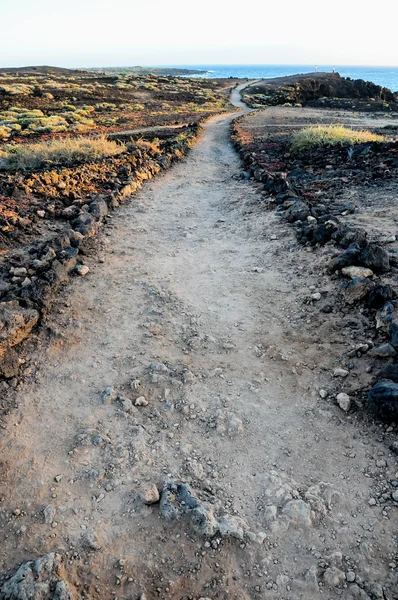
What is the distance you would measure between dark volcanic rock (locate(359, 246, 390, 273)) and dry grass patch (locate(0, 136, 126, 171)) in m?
13.0

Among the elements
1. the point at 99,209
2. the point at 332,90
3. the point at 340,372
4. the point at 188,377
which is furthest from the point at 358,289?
the point at 332,90

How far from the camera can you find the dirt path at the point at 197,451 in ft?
10.4

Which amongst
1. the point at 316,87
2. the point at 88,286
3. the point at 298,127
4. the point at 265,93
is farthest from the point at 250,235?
the point at 316,87

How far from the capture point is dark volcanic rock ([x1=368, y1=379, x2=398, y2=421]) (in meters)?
4.22

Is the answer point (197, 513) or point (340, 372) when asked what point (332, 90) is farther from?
point (197, 513)

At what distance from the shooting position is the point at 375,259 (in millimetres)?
6848

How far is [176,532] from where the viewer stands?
3426 millimetres

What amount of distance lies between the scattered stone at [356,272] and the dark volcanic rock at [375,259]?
5.9 inches

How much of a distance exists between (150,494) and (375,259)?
5369 mm

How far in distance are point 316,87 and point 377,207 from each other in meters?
64.2

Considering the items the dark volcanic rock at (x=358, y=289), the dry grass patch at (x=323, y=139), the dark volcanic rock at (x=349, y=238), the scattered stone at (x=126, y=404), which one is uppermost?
the dry grass patch at (x=323, y=139)

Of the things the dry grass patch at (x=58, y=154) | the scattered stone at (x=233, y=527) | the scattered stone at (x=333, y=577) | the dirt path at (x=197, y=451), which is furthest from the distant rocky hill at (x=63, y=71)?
the scattered stone at (x=333, y=577)

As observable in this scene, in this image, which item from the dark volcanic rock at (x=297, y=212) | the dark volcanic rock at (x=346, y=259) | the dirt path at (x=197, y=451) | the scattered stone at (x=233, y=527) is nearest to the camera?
the dirt path at (x=197, y=451)

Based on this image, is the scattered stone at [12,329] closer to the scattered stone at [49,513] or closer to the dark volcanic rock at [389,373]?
the scattered stone at [49,513]
